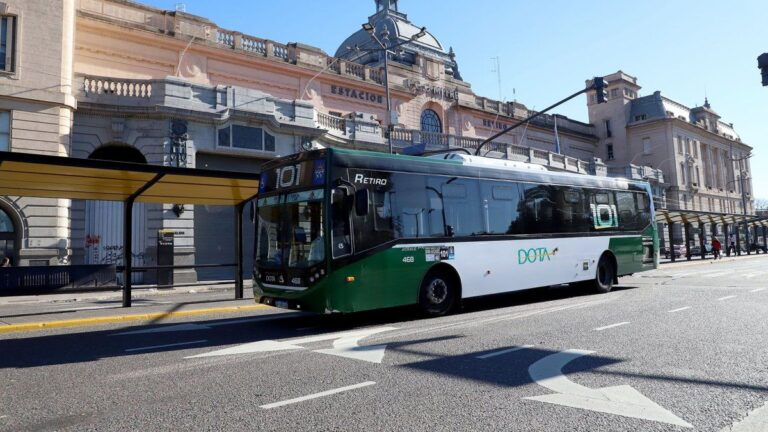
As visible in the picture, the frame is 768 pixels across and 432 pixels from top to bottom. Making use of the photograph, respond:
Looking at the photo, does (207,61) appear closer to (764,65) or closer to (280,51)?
(280,51)

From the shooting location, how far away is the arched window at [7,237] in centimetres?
2000

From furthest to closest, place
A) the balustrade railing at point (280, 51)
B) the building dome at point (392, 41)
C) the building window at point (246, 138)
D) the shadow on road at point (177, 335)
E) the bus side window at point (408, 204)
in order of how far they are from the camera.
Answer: the building dome at point (392, 41) < the balustrade railing at point (280, 51) < the building window at point (246, 138) < the bus side window at point (408, 204) < the shadow on road at point (177, 335)

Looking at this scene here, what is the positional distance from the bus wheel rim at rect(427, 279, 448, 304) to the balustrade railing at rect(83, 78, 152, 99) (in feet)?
59.0

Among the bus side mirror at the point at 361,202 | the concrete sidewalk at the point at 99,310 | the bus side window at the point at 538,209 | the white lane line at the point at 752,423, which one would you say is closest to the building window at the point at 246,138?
the concrete sidewalk at the point at 99,310

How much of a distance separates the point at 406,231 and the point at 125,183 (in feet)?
24.5

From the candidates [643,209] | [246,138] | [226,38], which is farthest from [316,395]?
[226,38]

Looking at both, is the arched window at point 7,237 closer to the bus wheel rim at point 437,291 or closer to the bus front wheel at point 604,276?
the bus wheel rim at point 437,291

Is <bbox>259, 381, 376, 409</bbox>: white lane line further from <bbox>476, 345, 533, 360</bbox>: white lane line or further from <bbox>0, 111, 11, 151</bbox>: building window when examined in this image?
<bbox>0, 111, 11, 151</bbox>: building window

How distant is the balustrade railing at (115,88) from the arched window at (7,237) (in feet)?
19.6

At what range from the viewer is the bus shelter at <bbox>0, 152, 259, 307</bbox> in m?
10.9

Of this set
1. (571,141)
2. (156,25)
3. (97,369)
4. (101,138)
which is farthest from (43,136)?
(571,141)

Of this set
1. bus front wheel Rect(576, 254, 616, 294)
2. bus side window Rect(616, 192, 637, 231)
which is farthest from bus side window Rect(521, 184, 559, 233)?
bus side window Rect(616, 192, 637, 231)

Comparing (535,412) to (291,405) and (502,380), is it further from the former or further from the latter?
(291,405)

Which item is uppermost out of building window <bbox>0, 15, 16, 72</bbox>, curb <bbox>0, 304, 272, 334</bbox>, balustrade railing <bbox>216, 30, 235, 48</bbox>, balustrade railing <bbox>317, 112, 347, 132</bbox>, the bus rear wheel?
balustrade railing <bbox>216, 30, 235, 48</bbox>
